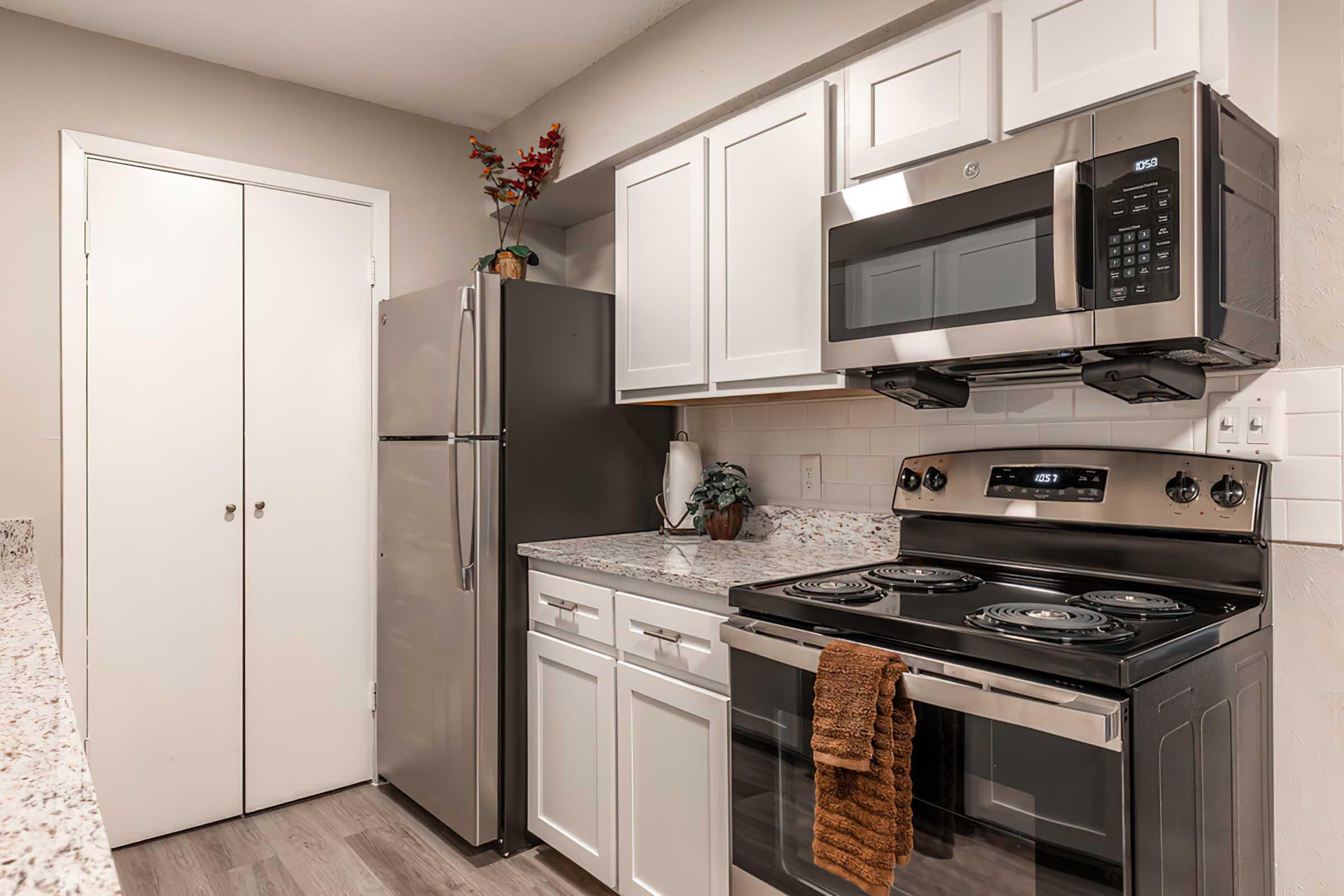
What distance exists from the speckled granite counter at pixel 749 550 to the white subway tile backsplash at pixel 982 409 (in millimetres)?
314

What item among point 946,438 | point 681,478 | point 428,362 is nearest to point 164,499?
point 428,362

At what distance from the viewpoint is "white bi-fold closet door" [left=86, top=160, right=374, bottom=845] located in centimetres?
245

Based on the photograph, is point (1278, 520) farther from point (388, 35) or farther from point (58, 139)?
point (58, 139)

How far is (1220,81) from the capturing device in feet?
4.28

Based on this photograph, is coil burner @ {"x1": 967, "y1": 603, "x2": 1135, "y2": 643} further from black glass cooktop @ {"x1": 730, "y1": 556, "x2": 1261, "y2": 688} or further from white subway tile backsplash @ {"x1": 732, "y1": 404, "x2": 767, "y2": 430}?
white subway tile backsplash @ {"x1": 732, "y1": 404, "x2": 767, "y2": 430}

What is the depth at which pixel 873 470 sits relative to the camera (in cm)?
217

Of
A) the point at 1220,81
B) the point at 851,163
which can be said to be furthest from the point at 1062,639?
the point at 851,163

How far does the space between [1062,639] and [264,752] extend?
2.52 meters

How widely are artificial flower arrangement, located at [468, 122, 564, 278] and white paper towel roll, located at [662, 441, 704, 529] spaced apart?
2.70 feet

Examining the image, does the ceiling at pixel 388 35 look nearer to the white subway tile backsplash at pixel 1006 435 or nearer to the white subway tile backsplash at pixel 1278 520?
the white subway tile backsplash at pixel 1006 435

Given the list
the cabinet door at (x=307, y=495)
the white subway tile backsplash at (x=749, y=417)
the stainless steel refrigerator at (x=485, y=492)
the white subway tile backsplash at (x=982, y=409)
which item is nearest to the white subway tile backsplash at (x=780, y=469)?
the white subway tile backsplash at (x=749, y=417)

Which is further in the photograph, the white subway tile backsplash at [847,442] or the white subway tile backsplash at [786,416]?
the white subway tile backsplash at [786,416]

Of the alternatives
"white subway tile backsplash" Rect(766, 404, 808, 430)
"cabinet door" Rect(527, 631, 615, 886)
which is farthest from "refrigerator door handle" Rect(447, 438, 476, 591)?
"white subway tile backsplash" Rect(766, 404, 808, 430)

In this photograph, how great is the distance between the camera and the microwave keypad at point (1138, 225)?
1287 millimetres
